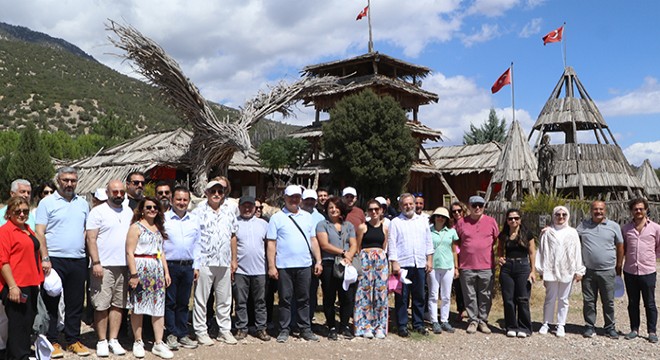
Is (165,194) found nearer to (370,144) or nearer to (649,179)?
(370,144)

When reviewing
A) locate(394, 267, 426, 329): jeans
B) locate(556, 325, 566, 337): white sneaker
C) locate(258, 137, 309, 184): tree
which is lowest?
locate(556, 325, 566, 337): white sneaker

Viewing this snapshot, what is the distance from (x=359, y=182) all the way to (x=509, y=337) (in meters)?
→ 12.8

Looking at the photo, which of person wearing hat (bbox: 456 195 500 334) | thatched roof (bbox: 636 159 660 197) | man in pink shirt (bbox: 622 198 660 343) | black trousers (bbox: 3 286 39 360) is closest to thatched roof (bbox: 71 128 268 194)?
person wearing hat (bbox: 456 195 500 334)

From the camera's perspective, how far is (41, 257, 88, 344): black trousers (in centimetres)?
529

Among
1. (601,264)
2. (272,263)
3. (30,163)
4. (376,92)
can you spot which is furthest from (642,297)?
(30,163)

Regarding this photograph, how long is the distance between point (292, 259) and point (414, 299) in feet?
5.50

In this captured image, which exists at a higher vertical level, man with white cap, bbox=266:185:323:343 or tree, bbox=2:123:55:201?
tree, bbox=2:123:55:201

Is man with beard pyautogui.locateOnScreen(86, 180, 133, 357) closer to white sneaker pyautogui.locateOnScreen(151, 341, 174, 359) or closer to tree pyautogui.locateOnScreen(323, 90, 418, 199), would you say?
white sneaker pyautogui.locateOnScreen(151, 341, 174, 359)

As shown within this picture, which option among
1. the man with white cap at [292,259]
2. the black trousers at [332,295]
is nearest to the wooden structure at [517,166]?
the black trousers at [332,295]

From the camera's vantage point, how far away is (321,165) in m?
23.2

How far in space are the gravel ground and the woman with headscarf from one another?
1.04 ft

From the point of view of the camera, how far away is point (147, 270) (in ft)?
17.3

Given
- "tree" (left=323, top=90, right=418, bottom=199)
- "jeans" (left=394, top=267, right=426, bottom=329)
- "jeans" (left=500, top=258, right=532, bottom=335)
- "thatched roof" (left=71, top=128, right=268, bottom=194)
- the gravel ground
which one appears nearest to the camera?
the gravel ground

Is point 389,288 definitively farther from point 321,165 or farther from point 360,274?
point 321,165
